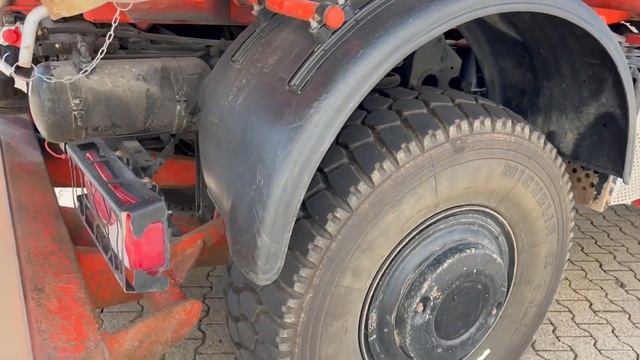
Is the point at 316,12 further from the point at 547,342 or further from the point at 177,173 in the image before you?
the point at 547,342

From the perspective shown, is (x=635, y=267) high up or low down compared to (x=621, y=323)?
Answer: up

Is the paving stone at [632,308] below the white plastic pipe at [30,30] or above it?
below

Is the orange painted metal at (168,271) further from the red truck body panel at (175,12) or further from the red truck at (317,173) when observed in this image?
the red truck body panel at (175,12)

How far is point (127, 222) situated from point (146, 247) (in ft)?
0.29

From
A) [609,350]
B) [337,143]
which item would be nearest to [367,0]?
[337,143]

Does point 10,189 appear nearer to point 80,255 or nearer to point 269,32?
point 80,255

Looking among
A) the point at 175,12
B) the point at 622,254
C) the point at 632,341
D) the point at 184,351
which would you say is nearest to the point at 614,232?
the point at 622,254

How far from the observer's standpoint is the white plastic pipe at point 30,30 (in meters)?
1.73

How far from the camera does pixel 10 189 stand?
249cm

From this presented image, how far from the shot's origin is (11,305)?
1798 millimetres

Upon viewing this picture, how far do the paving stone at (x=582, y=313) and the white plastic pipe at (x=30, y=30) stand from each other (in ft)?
9.14

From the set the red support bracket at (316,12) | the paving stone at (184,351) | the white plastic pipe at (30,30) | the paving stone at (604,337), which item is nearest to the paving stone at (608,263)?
the paving stone at (604,337)

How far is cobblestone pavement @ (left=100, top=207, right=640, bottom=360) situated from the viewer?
2.99m

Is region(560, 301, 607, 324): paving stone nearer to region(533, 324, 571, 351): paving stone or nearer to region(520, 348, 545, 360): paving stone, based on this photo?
region(533, 324, 571, 351): paving stone
